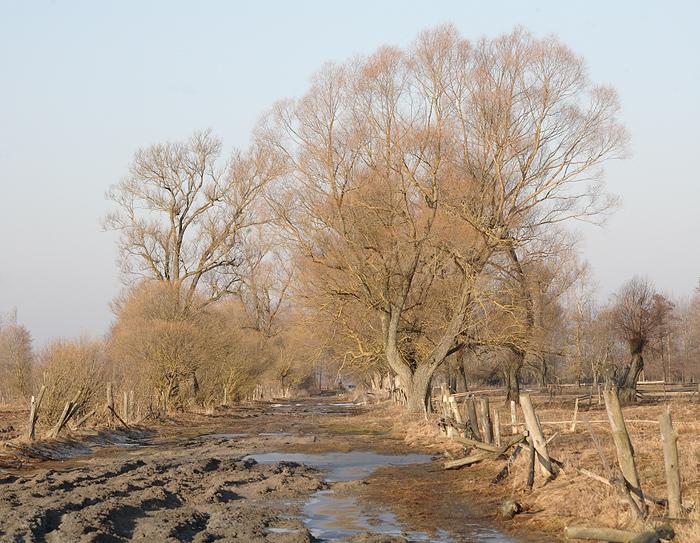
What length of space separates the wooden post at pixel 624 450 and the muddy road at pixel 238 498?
1.64 meters

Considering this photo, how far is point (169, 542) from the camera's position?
32.6 ft

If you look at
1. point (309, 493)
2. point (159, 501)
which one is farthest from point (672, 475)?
point (159, 501)

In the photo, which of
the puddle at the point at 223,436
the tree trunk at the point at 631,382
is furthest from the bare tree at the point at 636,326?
the puddle at the point at 223,436

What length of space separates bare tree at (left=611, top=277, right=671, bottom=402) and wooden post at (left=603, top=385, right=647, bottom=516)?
29756 millimetres

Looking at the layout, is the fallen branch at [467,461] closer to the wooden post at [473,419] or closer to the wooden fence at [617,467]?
the wooden fence at [617,467]

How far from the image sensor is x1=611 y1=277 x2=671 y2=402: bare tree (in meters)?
39.2

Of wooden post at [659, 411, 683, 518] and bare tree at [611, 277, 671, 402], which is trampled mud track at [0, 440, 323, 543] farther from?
bare tree at [611, 277, 671, 402]

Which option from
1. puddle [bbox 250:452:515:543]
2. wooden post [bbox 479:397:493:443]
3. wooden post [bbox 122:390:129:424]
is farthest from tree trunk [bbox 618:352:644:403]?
puddle [bbox 250:452:515:543]

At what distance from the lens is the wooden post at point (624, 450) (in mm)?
10133

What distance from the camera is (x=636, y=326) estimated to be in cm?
4159

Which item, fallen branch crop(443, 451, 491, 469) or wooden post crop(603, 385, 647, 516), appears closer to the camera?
wooden post crop(603, 385, 647, 516)

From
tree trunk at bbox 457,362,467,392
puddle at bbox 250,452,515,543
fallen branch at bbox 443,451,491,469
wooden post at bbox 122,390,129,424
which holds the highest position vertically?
tree trunk at bbox 457,362,467,392

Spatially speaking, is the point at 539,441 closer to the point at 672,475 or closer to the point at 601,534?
the point at 672,475

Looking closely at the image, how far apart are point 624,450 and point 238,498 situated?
257 inches
